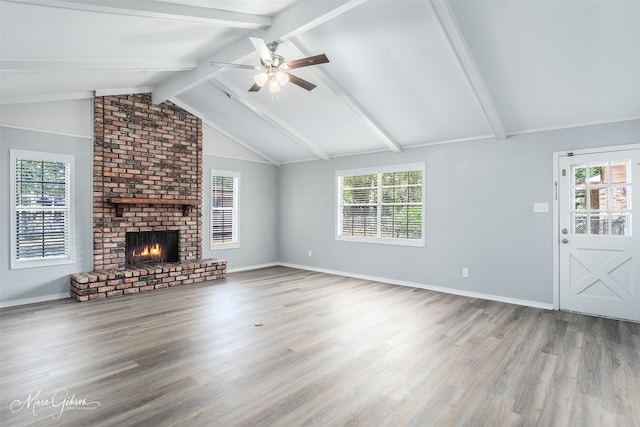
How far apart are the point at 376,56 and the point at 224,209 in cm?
450

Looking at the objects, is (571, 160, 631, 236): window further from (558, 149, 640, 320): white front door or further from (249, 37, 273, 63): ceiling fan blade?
(249, 37, 273, 63): ceiling fan blade

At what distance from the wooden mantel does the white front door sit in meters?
5.86

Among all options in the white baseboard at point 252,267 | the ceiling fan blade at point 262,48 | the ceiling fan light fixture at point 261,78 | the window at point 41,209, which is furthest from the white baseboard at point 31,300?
the ceiling fan blade at point 262,48

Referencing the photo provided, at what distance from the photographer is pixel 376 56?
3.97 meters

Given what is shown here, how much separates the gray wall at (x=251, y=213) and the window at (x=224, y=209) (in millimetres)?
102

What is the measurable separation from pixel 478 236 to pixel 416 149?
1.79m

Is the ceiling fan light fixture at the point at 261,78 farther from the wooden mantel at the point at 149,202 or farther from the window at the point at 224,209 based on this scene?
the window at the point at 224,209

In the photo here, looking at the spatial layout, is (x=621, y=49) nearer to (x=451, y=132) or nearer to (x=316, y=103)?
(x=451, y=132)

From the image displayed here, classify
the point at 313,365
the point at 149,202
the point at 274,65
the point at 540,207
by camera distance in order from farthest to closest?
the point at 149,202
the point at 540,207
the point at 274,65
the point at 313,365

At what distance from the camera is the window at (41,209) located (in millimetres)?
4656

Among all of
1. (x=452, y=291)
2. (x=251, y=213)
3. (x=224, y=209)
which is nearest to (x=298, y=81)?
(x=452, y=291)

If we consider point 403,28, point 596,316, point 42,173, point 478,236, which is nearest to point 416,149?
point 478,236

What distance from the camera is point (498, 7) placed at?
9.87 ft

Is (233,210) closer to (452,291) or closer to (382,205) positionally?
(382,205)
